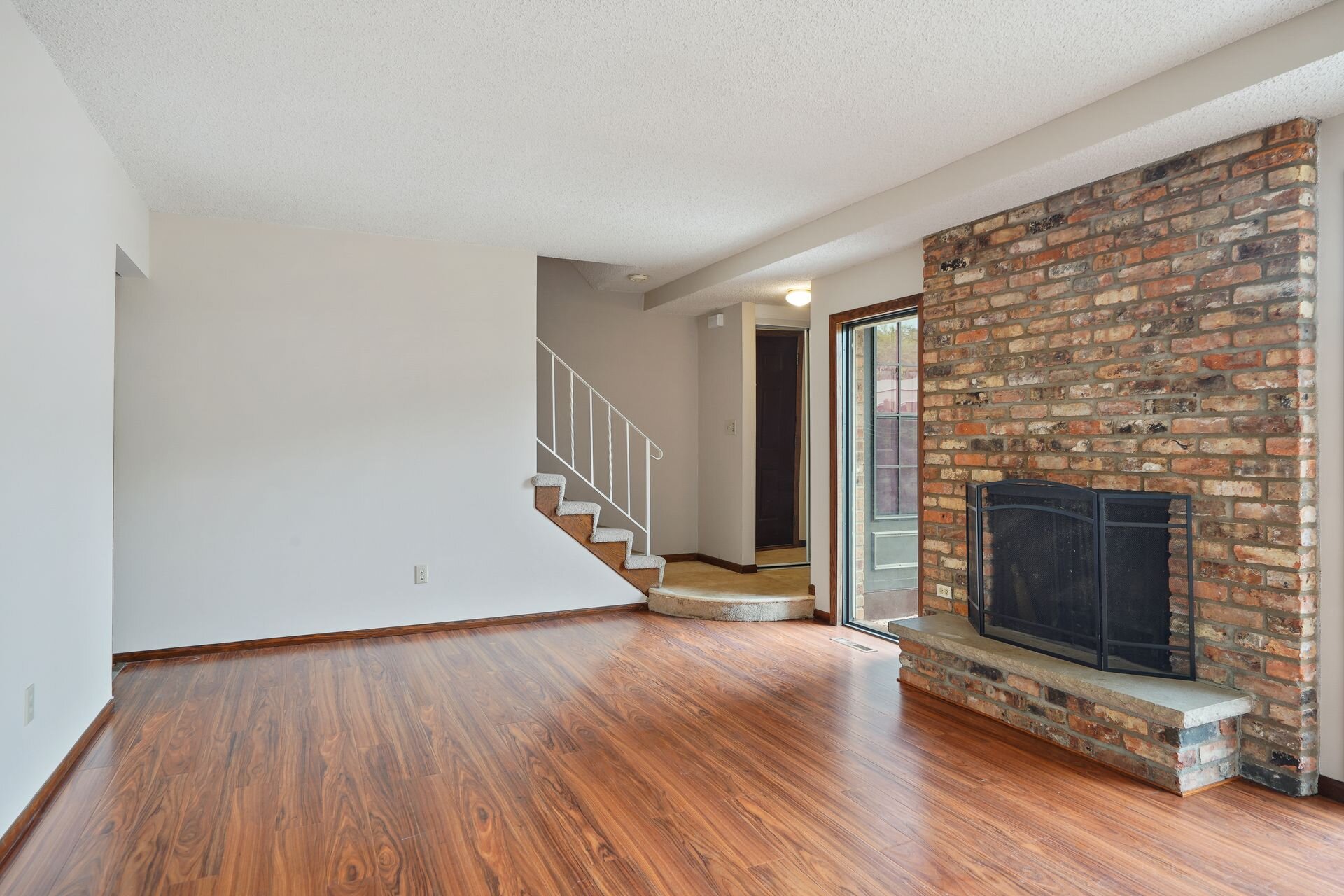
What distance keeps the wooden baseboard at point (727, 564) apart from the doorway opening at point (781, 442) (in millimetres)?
567

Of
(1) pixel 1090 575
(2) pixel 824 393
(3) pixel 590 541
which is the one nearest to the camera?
(1) pixel 1090 575

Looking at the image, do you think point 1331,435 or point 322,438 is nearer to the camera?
point 1331,435

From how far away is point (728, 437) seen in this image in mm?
6824

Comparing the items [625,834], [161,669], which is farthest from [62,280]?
[625,834]

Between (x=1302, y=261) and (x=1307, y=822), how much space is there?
6.06ft

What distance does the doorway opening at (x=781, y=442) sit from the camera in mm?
7539

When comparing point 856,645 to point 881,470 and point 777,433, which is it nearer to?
point 881,470

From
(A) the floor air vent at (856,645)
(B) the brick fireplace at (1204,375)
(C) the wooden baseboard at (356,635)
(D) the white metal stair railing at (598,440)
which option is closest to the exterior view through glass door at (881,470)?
(A) the floor air vent at (856,645)

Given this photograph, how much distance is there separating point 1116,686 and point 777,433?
487 centimetres

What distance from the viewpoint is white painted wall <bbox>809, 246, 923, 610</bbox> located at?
5086 millimetres

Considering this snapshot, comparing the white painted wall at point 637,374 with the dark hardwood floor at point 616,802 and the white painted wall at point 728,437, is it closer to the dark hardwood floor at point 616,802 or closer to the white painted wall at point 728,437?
the white painted wall at point 728,437

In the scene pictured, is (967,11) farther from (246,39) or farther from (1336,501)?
(246,39)

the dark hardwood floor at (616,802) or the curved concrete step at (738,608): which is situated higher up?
the curved concrete step at (738,608)

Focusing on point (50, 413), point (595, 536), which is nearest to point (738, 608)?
point (595, 536)
